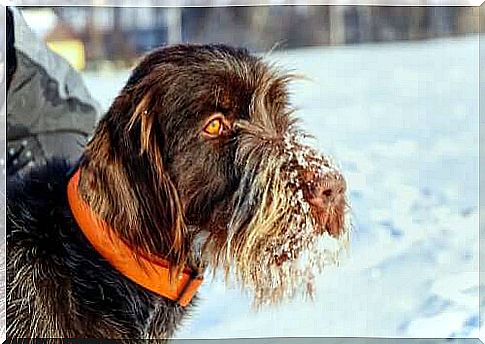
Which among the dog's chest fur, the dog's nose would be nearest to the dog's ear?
the dog's chest fur

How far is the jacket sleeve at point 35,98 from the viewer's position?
1565 mm

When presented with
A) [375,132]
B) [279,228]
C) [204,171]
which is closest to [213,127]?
[204,171]

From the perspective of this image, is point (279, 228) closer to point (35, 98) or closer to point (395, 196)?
point (395, 196)

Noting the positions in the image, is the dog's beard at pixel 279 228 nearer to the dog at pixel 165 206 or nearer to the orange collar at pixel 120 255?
the dog at pixel 165 206

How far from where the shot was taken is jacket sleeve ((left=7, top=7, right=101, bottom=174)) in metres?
1.57

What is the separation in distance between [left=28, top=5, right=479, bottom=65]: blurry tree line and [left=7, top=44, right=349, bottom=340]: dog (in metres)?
0.07

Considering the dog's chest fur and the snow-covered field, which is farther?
the snow-covered field

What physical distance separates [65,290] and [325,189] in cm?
54

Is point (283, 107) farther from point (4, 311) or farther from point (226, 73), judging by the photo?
point (4, 311)

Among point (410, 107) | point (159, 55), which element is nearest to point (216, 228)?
point (159, 55)

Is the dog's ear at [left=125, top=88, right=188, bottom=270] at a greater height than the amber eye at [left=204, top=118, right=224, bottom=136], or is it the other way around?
the amber eye at [left=204, top=118, right=224, bottom=136]

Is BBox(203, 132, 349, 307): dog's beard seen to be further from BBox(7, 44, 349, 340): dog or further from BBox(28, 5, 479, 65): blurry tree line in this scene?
BBox(28, 5, 479, 65): blurry tree line

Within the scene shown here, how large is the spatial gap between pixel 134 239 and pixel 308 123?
1.37 ft

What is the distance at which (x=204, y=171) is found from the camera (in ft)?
4.70
